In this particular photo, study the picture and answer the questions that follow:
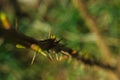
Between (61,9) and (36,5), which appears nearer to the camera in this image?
(61,9)

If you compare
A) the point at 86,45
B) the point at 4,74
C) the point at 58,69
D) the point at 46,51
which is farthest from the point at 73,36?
the point at 46,51

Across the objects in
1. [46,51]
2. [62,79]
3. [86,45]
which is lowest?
[62,79]

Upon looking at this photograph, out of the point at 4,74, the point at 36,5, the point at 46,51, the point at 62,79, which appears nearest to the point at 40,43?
the point at 46,51

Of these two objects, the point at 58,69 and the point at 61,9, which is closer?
the point at 58,69

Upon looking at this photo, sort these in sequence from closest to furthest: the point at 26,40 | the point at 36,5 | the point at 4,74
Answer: the point at 26,40, the point at 4,74, the point at 36,5

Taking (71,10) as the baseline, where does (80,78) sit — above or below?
below

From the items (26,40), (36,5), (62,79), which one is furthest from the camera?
(36,5)

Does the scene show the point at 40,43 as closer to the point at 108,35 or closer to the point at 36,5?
the point at 108,35

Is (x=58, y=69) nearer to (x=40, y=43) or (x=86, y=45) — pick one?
(x=86, y=45)

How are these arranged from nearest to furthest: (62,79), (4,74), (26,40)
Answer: (26,40) → (4,74) → (62,79)
